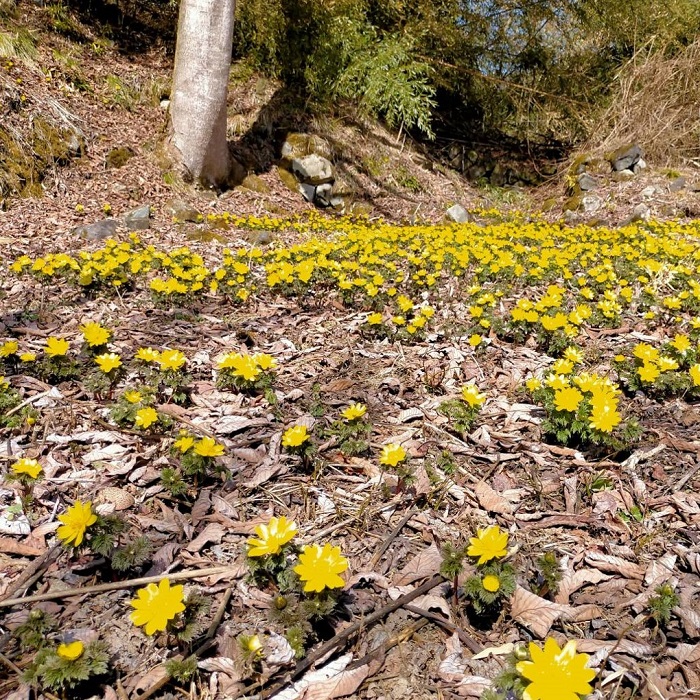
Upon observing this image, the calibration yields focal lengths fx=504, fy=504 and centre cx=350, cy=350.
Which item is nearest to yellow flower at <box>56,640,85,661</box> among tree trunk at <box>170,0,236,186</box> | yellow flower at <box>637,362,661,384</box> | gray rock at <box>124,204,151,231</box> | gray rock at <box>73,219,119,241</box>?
yellow flower at <box>637,362,661,384</box>

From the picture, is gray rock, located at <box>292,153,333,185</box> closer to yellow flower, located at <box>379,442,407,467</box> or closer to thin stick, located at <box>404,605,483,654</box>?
yellow flower, located at <box>379,442,407,467</box>

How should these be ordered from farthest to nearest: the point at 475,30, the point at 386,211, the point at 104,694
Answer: the point at 475,30 < the point at 386,211 < the point at 104,694

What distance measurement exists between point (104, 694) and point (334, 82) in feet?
38.7

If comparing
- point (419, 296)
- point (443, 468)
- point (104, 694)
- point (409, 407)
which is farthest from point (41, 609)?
point (419, 296)

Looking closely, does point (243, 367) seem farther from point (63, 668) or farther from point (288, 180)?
point (288, 180)

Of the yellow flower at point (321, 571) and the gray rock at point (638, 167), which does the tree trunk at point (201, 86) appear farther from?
the gray rock at point (638, 167)

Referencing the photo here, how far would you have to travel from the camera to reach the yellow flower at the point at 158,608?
4.64ft

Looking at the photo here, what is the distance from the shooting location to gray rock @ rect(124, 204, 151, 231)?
6.64 m

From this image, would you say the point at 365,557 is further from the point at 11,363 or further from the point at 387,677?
the point at 11,363

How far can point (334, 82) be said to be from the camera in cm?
1104

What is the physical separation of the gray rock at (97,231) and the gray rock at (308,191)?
4.44 metres

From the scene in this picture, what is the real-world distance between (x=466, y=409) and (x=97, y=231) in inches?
211

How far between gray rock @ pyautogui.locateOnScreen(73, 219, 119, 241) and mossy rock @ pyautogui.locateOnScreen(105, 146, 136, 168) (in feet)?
7.21

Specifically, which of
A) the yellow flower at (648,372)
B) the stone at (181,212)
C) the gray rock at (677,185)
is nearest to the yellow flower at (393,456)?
the yellow flower at (648,372)
